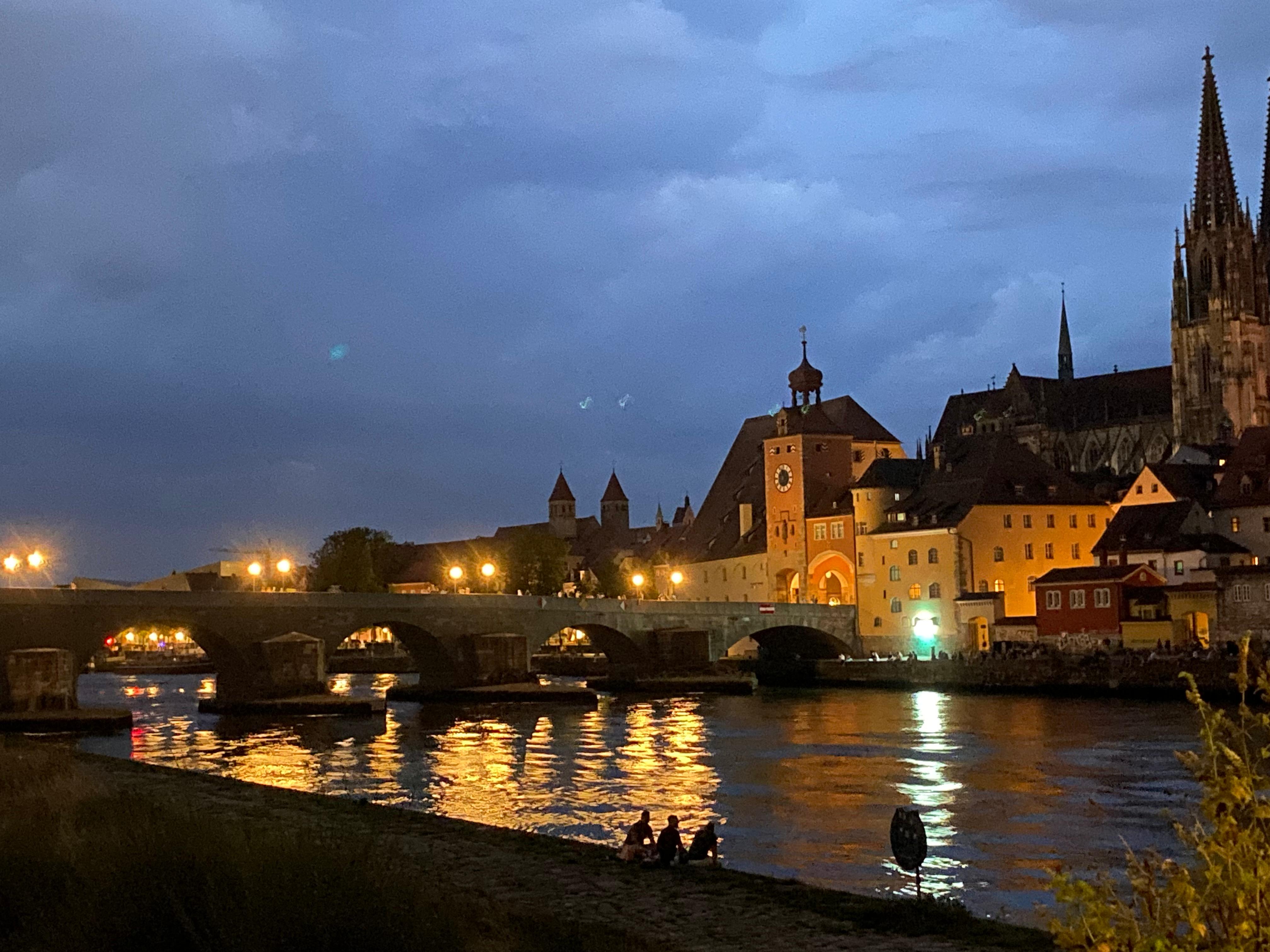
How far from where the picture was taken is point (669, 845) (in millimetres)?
19250

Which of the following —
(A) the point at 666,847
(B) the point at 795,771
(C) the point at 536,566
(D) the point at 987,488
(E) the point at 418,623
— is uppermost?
(D) the point at 987,488

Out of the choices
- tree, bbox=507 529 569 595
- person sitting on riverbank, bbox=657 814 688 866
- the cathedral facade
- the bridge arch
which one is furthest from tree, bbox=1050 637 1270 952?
the cathedral facade

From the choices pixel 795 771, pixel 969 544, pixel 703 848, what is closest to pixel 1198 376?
pixel 969 544

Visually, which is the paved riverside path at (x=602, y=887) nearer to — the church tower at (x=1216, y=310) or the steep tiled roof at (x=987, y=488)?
the steep tiled roof at (x=987, y=488)

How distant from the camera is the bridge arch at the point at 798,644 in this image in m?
96.0

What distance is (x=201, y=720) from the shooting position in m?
62.4

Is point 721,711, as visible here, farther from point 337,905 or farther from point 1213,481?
point 337,905

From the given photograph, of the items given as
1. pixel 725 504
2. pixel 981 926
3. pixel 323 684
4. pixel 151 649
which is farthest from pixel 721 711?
pixel 151 649

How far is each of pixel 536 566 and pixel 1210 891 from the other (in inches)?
4668

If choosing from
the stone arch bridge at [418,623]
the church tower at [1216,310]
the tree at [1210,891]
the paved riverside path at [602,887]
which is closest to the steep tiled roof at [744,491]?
the stone arch bridge at [418,623]

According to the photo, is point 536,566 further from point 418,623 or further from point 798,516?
point 418,623

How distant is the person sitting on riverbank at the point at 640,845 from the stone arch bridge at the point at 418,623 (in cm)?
4498

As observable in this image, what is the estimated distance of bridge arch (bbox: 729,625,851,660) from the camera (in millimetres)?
96000

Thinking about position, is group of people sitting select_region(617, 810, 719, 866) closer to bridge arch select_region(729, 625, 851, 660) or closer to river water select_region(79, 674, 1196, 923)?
river water select_region(79, 674, 1196, 923)
